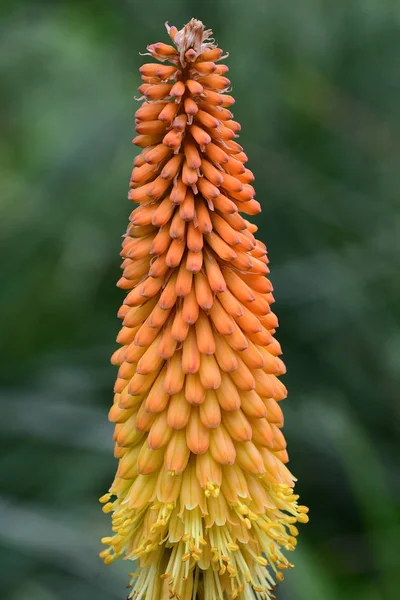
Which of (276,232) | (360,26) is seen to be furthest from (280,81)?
(276,232)

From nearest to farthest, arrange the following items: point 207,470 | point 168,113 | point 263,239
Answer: point 168,113
point 207,470
point 263,239

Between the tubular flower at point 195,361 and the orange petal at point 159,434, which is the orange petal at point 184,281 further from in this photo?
the orange petal at point 159,434

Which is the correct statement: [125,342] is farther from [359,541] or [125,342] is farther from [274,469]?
[359,541]

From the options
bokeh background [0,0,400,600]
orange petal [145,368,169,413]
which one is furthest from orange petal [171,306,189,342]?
bokeh background [0,0,400,600]

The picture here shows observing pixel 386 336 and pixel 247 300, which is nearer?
pixel 247 300

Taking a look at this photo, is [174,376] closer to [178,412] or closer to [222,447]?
[178,412]

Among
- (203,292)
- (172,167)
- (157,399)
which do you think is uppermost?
(172,167)

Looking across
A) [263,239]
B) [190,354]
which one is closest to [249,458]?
[190,354]
